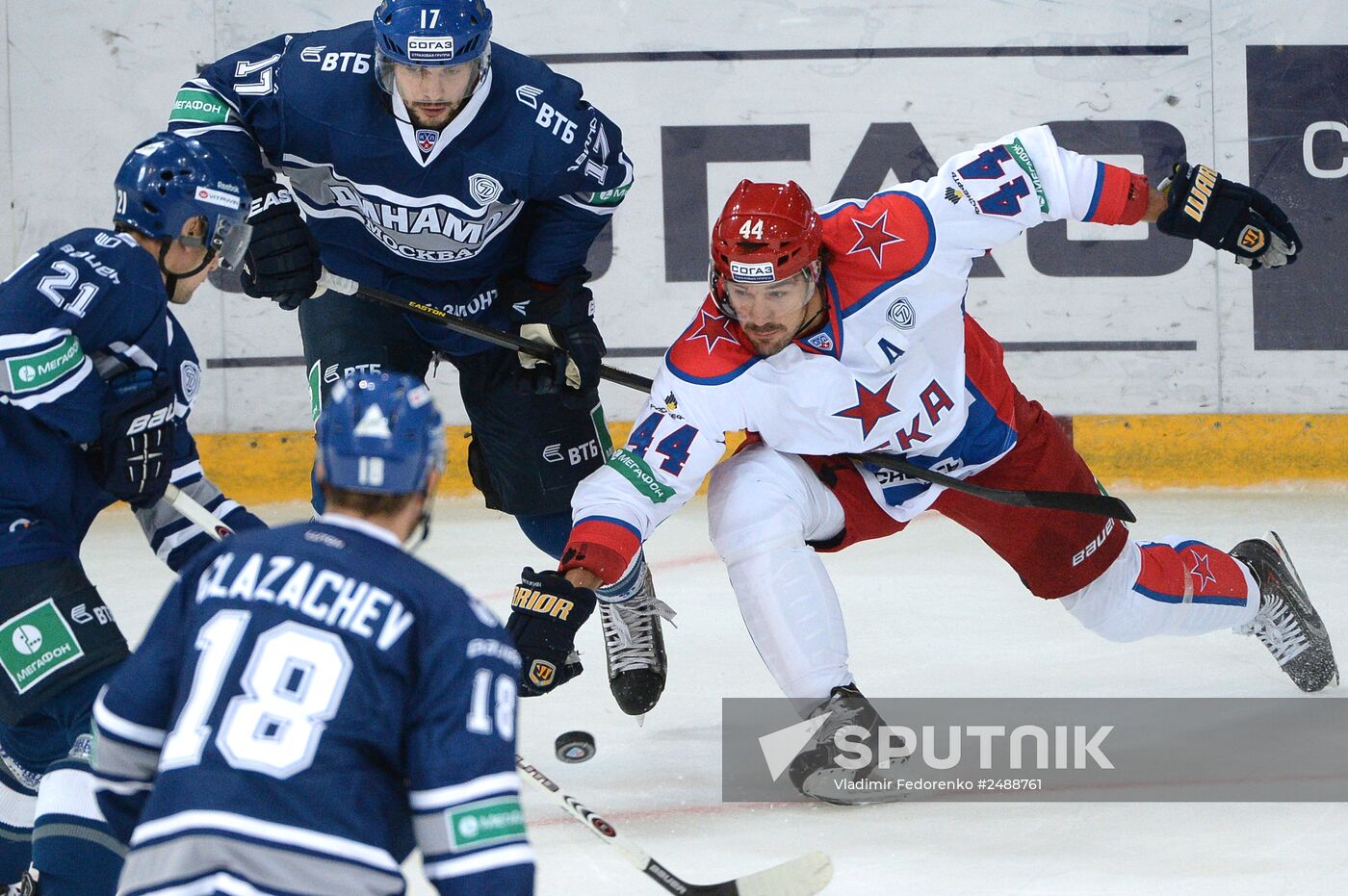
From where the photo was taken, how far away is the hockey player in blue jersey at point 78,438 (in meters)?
2.34

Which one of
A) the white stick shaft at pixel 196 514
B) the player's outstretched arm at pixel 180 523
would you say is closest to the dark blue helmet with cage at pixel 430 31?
the player's outstretched arm at pixel 180 523

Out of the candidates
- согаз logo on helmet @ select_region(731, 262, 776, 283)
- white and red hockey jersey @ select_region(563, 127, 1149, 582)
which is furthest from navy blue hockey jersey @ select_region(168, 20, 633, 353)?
согаз logo on helmet @ select_region(731, 262, 776, 283)

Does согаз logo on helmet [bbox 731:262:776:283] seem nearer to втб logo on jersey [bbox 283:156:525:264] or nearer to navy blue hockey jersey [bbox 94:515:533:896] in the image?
втб logo on jersey [bbox 283:156:525:264]

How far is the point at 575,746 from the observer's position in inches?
126

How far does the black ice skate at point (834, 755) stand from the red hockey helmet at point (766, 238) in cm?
76

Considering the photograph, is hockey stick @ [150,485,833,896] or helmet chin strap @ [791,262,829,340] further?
helmet chin strap @ [791,262,829,340]

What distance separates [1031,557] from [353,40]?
1.75 m

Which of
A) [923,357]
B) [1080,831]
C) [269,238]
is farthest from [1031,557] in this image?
[269,238]

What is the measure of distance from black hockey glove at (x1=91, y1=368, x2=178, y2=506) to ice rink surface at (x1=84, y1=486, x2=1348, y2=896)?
77 cm

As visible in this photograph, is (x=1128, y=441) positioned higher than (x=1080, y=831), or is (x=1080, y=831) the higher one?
(x=1128, y=441)

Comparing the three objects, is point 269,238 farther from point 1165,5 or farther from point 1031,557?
point 1165,5

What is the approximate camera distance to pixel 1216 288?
567 centimetres

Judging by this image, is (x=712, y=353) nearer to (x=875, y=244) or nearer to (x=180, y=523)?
(x=875, y=244)

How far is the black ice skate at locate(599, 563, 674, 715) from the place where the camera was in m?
3.54
